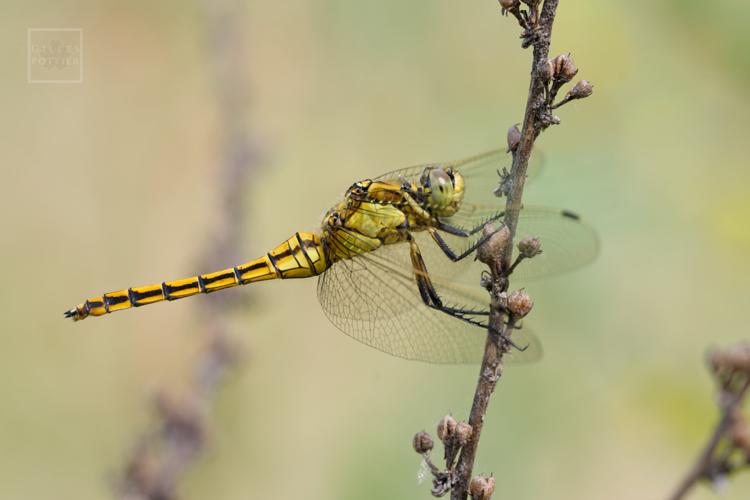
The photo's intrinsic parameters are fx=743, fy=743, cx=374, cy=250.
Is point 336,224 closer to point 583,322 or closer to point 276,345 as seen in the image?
point 583,322

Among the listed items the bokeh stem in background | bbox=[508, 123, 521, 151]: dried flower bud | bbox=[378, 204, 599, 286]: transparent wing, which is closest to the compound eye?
bbox=[378, 204, 599, 286]: transparent wing

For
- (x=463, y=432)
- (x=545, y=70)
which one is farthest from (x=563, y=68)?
(x=463, y=432)

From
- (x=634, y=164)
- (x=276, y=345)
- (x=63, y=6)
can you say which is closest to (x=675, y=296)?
(x=634, y=164)

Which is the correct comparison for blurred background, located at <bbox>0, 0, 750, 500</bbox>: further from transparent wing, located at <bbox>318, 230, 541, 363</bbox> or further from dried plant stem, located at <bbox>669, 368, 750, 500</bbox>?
dried plant stem, located at <bbox>669, 368, 750, 500</bbox>

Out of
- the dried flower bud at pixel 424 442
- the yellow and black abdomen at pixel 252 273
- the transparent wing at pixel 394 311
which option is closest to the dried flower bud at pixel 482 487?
the dried flower bud at pixel 424 442

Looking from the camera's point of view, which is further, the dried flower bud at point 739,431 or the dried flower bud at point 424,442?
the dried flower bud at point 424,442

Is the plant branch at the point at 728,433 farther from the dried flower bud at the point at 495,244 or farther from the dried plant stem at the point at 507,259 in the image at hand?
the dried flower bud at the point at 495,244
